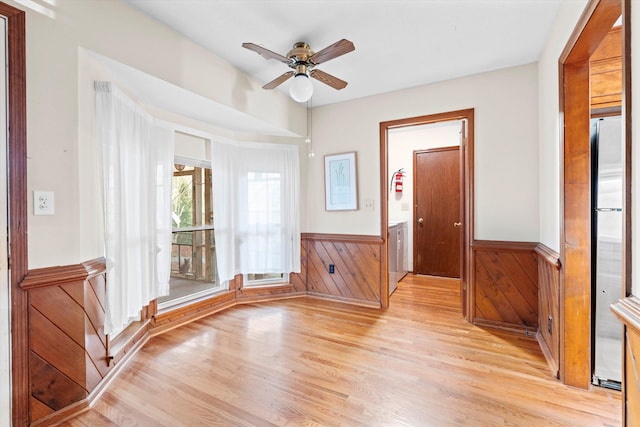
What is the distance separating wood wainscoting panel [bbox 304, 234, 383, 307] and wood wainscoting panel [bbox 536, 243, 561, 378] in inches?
58.3

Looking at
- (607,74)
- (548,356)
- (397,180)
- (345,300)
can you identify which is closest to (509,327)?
(548,356)

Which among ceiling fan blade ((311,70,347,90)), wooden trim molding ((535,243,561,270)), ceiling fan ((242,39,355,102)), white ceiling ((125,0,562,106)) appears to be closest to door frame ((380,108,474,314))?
white ceiling ((125,0,562,106))

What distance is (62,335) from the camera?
1.56m

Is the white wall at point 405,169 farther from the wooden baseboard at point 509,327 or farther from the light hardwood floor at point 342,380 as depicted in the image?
the light hardwood floor at point 342,380

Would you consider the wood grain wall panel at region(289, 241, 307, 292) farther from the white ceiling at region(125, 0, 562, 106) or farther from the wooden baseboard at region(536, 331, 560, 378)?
the wooden baseboard at region(536, 331, 560, 378)

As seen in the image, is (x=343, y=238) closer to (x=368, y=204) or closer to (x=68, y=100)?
(x=368, y=204)

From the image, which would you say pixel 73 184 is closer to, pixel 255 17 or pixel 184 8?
pixel 184 8

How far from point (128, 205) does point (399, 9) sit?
2310mm

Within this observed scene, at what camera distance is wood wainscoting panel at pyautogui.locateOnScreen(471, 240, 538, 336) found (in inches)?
102

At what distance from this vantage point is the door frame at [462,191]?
2846 millimetres

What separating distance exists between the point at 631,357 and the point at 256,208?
10.1 ft

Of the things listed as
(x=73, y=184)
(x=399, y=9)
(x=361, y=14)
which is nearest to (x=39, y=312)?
(x=73, y=184)

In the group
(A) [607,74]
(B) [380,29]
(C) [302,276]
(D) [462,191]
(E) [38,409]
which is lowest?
(E) [38,409]

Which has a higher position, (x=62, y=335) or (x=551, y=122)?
(x=551, y=122)
